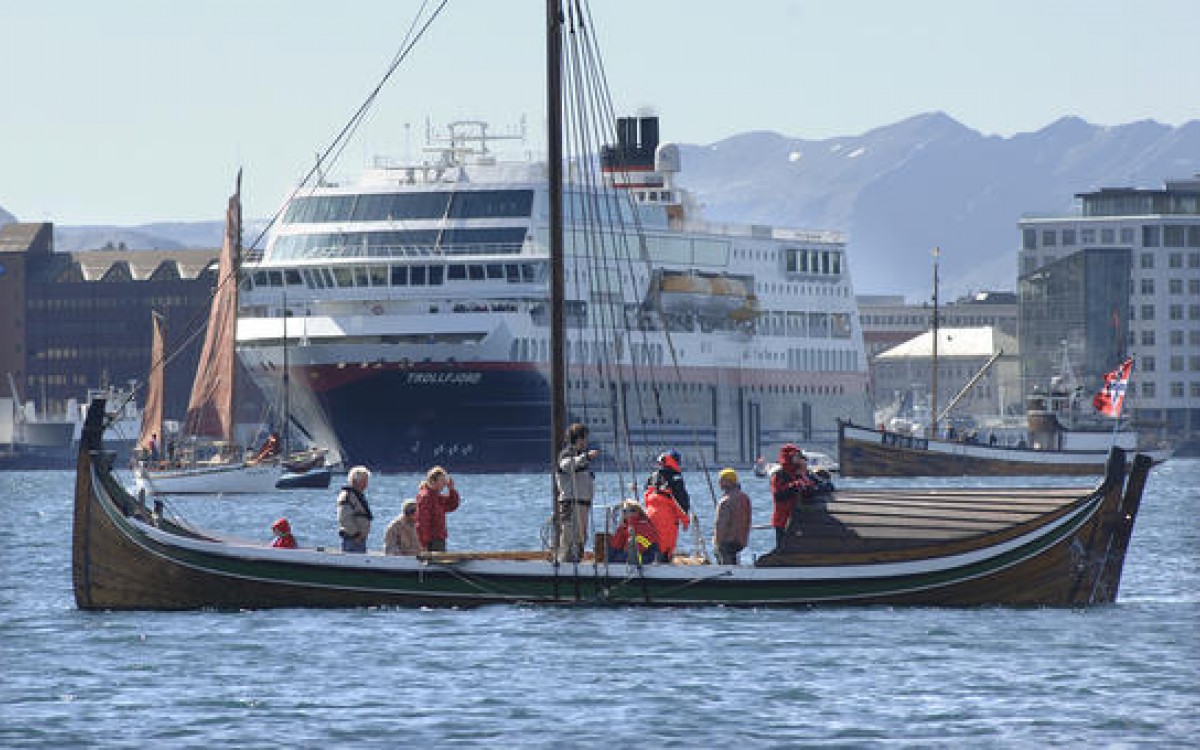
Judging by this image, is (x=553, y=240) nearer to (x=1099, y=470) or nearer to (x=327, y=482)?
(x=327, y=482)

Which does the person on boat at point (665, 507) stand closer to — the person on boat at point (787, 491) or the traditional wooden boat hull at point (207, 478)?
the person on boat at point (787, 491)

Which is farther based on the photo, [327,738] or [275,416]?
[275,416]

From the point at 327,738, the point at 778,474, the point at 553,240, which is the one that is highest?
the point at 553,240

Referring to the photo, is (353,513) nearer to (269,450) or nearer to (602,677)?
(602,677)

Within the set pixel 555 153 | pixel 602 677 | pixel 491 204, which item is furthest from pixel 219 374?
pixel 602 677

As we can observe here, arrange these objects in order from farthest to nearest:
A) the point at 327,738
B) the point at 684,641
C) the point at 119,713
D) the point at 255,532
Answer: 1. the point at 255,532
2. the point at 684,641
3. the point at 119,713
4. the point at 327,738

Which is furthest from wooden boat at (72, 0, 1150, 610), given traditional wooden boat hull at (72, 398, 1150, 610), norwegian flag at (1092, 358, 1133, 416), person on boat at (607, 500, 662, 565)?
norwegian flag at (1092, 358, 1133, 416)

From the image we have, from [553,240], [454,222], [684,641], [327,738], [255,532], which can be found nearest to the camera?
[327,738]

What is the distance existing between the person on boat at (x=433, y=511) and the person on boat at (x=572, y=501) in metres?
1.43

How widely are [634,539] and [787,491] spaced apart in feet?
7.12

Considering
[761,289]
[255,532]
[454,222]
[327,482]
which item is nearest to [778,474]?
[255,532]

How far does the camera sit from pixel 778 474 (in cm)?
3694

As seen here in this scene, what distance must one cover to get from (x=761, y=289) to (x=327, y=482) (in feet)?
135

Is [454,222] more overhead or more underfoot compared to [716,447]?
more overhead
